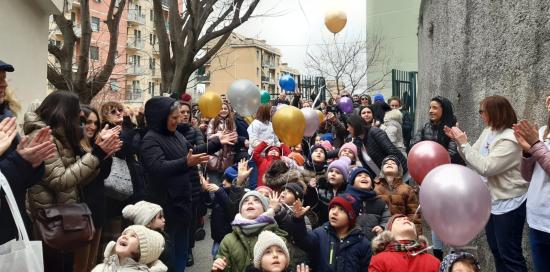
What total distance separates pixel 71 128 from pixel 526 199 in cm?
327

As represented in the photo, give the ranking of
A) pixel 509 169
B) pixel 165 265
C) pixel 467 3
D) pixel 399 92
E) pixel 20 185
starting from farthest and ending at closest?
pixel 399 92 < pixel 467 3 < pixel 509 169 < pixel 165 265 < pixel 20 185

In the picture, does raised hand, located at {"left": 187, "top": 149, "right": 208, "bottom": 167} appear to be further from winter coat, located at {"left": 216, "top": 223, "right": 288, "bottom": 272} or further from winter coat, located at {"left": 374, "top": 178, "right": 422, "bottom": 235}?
winter coat, located at {"left": 374, "top": 178, "right": 422, "bottom": 235}

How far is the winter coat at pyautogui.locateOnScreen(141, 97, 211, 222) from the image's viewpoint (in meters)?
4.56

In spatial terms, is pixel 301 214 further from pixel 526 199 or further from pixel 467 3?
pixel 467 3

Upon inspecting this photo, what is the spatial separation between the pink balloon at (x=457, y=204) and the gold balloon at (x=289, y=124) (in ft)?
8.69

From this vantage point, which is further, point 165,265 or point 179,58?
point 179,58

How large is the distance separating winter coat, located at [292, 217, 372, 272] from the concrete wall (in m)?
1.45

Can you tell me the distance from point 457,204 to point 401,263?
530mm

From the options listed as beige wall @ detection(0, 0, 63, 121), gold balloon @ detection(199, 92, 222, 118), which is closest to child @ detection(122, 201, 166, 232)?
gold balloon @ detection(199, 92, 222, 118)

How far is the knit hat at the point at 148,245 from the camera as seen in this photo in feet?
11.7

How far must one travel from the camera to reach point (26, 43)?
8.37 meters

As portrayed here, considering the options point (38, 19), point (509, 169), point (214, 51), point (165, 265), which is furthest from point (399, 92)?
point (165, 265)

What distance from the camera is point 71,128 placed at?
152 inches

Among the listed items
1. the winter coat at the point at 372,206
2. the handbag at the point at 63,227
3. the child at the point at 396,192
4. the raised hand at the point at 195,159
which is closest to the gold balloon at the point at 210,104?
the child at the point at 396,192
